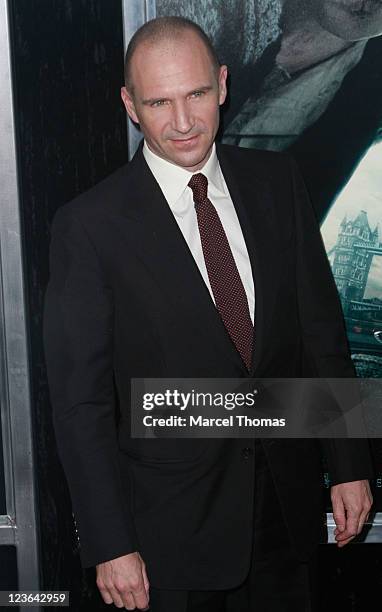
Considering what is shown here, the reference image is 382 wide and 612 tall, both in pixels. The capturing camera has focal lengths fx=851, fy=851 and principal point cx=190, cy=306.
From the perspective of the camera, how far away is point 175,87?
1739mm

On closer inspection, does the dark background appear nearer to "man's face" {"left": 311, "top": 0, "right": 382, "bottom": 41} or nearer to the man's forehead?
"man's face" {"left": 311, "top": 0, "right": 382, "bottom": 41}

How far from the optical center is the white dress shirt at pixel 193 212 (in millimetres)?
1848

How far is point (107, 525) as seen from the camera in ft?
5.72

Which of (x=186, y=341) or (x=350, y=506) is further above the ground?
(x=186, y=341)

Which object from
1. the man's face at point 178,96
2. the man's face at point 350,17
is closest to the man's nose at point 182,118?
the man's face at point 178,96

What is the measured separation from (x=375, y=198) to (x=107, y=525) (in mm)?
1129

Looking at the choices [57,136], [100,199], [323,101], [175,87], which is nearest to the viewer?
[175,87]

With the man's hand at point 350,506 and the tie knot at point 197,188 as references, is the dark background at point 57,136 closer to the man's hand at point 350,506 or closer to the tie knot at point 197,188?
the tie knot at point 197,188

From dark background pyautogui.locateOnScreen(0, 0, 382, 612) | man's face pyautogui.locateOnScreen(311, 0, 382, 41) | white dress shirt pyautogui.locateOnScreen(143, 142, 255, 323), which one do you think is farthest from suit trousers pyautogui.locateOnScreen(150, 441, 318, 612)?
man's face pyautogui.locateOnScreen(311, 0, 382, 41)

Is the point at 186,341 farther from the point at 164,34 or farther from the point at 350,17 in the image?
the point at 350,17

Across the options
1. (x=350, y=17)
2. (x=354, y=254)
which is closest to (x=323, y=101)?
(x=350, y=17)

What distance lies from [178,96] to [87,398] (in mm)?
650

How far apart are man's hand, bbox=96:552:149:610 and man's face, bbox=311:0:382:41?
55.1 inches

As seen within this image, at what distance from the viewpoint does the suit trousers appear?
1.87m
